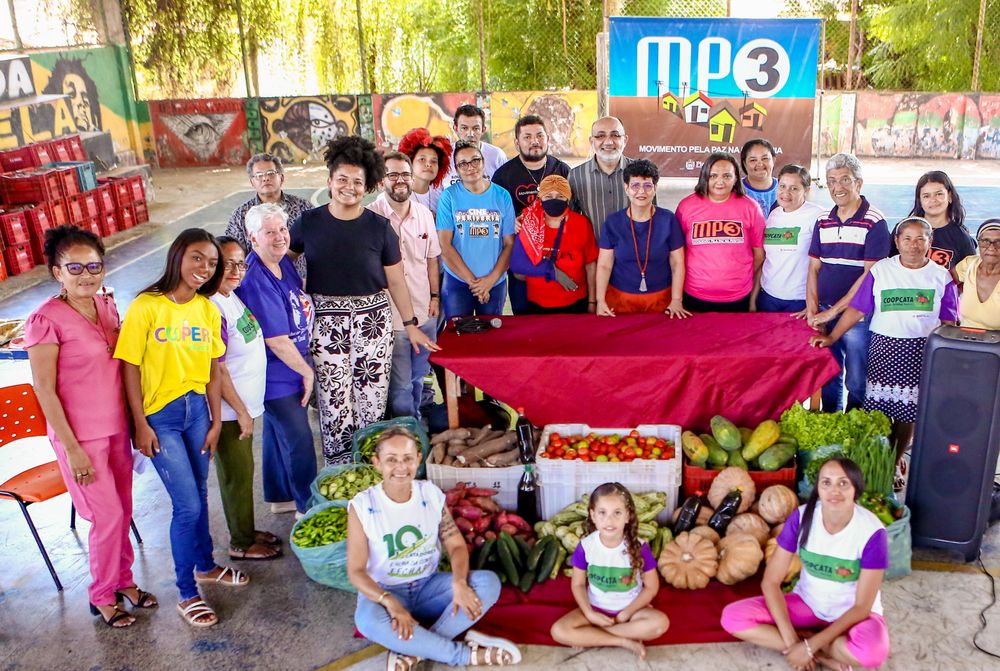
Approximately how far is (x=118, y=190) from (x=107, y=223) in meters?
0.58

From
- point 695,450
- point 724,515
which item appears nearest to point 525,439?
point 695,450

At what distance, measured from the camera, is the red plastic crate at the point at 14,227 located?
35.7 ft

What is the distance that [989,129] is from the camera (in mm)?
16406

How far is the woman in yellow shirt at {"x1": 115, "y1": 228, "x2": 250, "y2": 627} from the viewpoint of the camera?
3961 millimetres

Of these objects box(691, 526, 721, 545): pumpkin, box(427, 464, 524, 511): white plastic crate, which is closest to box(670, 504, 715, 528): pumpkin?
box(691, 526, 721, 545): pumpkin

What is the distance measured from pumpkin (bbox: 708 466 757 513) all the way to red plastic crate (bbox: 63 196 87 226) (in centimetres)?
1056

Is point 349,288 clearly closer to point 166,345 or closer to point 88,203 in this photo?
point 166,345

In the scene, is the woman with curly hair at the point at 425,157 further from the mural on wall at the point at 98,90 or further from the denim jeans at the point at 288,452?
the mural on wall at the point at 98,90

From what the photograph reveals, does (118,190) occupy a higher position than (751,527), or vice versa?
(118,190)

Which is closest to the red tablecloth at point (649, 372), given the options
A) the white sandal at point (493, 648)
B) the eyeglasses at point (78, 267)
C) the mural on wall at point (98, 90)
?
the white sandal at point (493, 648)

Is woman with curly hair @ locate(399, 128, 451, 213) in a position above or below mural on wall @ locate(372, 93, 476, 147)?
below

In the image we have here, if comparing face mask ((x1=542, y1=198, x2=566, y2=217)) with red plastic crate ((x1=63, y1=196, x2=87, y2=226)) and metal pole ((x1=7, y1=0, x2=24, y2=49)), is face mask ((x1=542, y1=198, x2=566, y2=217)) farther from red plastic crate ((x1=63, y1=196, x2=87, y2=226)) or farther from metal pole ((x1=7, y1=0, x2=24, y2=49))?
metal pole ((x1=7, y1=0, x2=24, y2=49))

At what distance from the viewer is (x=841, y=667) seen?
3.68m

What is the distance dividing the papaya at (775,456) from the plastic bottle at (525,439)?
1302 millimetres
